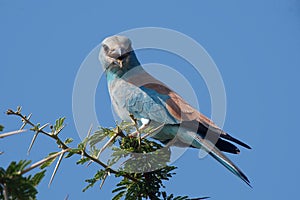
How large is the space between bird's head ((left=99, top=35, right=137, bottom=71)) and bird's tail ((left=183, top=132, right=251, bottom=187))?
4.68ft

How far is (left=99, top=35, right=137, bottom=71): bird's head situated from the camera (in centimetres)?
622

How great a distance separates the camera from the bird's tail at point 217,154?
4.36 metres

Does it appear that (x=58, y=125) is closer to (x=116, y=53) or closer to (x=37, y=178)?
(x=37, y=178)

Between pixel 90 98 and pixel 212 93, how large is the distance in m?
1.03

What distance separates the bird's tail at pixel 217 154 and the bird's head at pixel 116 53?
143 centimetres

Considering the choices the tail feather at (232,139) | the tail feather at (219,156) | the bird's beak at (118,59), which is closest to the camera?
the tail feather at (219,156)

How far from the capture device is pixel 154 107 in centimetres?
579

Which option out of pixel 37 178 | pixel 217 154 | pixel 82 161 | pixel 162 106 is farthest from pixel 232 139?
pixel 37 178

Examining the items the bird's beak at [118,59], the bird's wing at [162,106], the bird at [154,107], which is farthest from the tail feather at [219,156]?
the bird's beak at [118,59]

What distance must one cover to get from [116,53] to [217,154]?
6.50ft

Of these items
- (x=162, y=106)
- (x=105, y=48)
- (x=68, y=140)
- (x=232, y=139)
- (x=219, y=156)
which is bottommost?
(x=68, y=140)

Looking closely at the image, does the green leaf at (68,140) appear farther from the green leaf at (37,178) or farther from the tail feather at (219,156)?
the tail feather at (219,156)

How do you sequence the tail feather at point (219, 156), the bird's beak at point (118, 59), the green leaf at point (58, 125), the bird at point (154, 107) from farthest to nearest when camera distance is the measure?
the bird's beak at point (118, 59), the bird at point (154, 107), the tail feather at point (219, 156), the green leaf at point (58, 125)

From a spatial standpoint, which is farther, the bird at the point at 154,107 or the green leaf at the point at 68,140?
the bird at the point at 154,107
